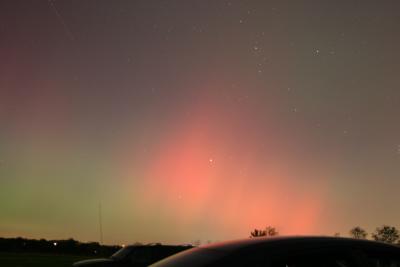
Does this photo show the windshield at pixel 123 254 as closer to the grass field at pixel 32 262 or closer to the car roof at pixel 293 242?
the car roof at pixel 293 242

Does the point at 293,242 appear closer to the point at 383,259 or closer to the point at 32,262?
the point at 383,259

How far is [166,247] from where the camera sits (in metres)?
13.6

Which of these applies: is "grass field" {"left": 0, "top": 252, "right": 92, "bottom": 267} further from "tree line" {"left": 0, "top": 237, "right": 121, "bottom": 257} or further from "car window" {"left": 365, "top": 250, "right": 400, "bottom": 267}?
"car window" {"left": 365, "top": 250, "right": 400, "bottom": 267}

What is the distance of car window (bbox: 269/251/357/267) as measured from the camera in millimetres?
3719

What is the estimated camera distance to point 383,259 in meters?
4.14

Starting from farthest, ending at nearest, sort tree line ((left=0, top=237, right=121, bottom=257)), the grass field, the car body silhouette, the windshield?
tree line ((left=0, top=237, right=121, bottom=257)), the grass field, the windshield, the car body silhouette

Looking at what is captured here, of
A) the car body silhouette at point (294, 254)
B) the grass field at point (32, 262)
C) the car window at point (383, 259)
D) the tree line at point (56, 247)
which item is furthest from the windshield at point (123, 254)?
the tree line at point (56, 247)

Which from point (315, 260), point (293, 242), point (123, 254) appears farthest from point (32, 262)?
point (315, 260)

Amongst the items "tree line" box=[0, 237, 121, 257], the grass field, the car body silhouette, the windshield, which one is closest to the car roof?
the car body silhouette

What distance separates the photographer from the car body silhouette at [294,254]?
3684 mm

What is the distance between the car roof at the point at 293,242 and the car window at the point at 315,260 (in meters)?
0.10

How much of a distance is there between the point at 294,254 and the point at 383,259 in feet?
2.77

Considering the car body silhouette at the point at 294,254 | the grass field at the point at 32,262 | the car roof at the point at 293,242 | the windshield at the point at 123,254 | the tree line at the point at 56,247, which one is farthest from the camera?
the tree line at the point at 56,247

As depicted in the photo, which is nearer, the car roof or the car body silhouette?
the car body silhouette
